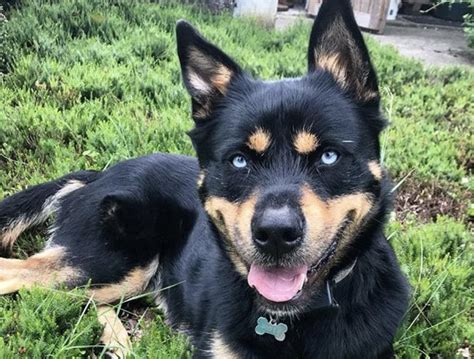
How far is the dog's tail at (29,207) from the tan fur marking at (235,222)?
1.49m

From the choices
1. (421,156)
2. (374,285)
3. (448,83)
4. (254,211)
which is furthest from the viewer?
(448,83)

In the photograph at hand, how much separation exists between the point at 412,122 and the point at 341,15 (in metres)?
4.02

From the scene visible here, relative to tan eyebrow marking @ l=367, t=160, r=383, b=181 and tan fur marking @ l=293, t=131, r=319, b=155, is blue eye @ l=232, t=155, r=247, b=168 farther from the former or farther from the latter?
tan eyebrow marking @ l=367, t=160, r=383, b=181

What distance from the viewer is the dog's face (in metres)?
2.29

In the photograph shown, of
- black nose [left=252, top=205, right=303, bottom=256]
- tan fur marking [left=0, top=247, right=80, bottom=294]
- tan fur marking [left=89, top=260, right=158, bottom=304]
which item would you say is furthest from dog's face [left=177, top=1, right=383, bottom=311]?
tan fur marking [left=0, top=247, right=80, bottom=294]

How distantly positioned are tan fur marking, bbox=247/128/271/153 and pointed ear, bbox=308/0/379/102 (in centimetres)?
49

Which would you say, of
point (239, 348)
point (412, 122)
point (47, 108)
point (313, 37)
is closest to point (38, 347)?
point (239, 348)

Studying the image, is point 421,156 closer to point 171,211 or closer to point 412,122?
point 412,122

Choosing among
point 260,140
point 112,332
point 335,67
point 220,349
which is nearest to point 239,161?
point 260,140

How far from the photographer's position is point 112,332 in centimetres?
317

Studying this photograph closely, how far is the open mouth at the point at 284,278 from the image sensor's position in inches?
93.5

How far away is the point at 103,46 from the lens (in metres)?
7.27

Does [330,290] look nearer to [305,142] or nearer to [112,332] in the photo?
[305,142]

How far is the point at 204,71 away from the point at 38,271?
5.18 ft
